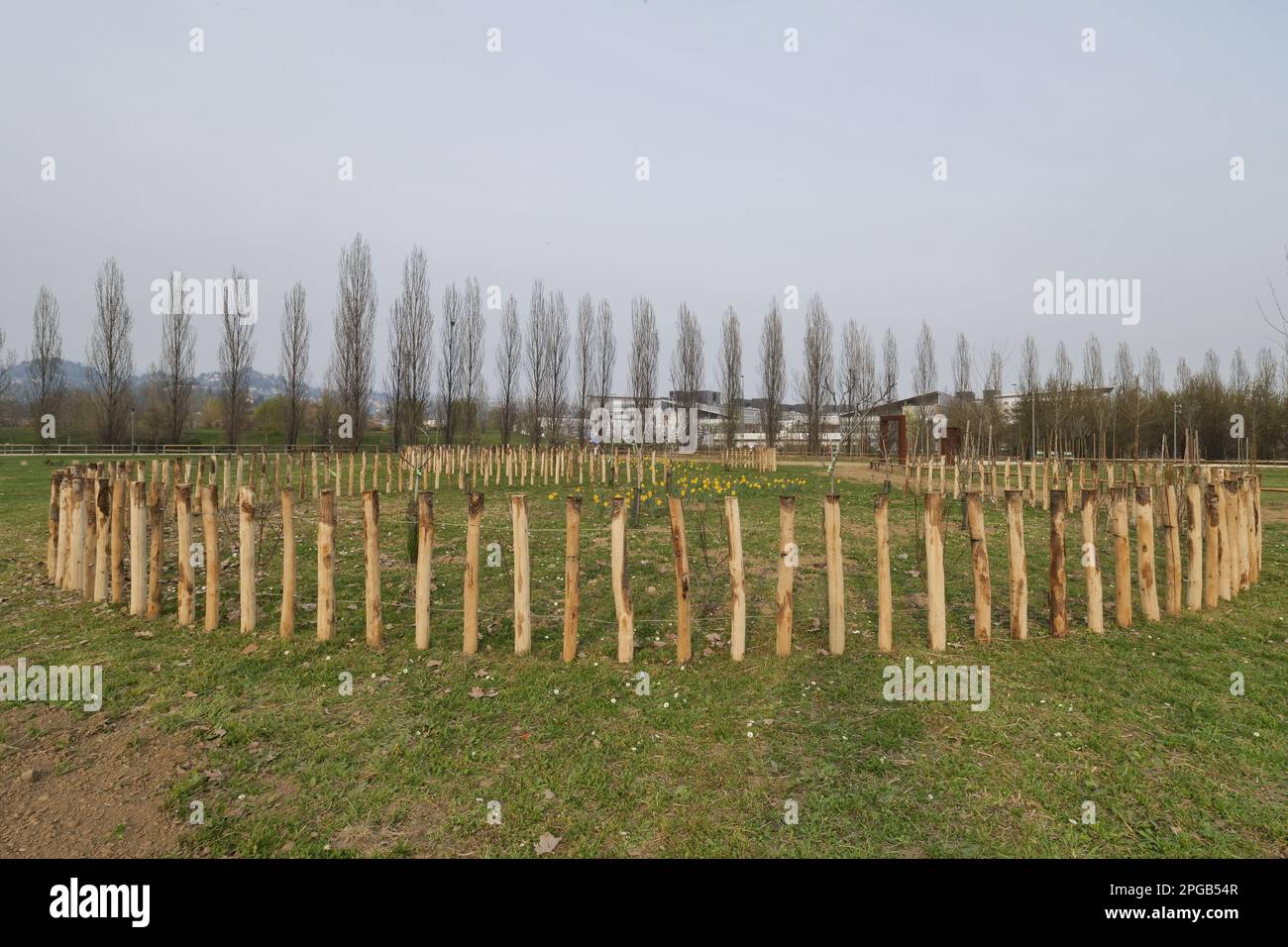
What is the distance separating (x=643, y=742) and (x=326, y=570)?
3.07 metres

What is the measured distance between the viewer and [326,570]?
17.0 ft

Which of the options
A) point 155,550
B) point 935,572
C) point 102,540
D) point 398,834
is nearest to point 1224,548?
point 935,572

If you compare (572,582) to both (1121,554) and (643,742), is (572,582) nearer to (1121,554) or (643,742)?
(643,742)

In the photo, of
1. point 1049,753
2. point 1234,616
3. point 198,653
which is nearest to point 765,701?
point 1049,753

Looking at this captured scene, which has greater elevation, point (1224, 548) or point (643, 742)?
point (1224, 548)

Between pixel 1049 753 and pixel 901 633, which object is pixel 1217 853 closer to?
pixel 1049 753

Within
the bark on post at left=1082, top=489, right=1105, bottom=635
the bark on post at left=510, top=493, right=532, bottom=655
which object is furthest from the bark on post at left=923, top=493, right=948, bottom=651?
the bark on post at left=510, top=493, right=532, bottom=655

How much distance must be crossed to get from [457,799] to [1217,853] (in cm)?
336

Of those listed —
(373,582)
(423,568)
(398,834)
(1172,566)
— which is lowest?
(398,834)

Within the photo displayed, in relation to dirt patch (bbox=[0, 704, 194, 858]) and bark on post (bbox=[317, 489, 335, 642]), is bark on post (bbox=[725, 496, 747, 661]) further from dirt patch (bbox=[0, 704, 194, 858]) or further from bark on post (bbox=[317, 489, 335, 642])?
dirt patch (bbox=[0, 704, 194, 858])

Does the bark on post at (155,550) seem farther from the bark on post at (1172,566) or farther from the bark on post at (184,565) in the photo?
the bark on post at (1172,566)

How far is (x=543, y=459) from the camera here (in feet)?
70.4

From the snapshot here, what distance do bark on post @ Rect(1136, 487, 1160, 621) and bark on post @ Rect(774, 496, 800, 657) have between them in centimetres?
337

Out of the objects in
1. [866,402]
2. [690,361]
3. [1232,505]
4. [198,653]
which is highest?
[690,361]
